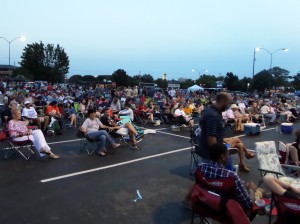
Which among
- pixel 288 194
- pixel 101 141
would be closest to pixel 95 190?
pixel 101 141

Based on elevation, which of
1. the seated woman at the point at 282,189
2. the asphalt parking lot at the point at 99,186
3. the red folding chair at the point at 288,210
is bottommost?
the asphalt parking lot at the point at 99,186

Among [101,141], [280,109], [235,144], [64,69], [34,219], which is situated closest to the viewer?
[34,219]

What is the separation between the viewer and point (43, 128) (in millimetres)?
11625

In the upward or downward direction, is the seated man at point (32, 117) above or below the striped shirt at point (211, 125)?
below

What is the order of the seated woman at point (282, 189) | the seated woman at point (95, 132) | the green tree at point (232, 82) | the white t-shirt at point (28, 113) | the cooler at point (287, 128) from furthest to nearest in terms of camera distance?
the green tree at point (232, 82) < the cooler at point (287, 128) < the white t-shirt at point (28, 113) < the seated woman at point (95, 132) < the seated woman at point (282, 189)

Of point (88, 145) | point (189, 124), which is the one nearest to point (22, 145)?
point (88, 145)

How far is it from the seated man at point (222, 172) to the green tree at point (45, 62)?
60429 millimetres

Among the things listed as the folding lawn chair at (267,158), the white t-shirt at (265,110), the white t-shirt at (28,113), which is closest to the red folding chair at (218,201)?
the folding lawn chair at (267,158)

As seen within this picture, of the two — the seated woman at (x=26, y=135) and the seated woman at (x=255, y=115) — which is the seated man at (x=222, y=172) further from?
the seated woman at (x=255, y=115)

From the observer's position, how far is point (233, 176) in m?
3.33

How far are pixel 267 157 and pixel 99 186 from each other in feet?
10.5

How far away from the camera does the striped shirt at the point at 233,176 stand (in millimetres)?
3312

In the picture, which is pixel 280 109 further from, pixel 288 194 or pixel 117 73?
pixel 117 73

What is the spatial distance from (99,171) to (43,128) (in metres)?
5.83
